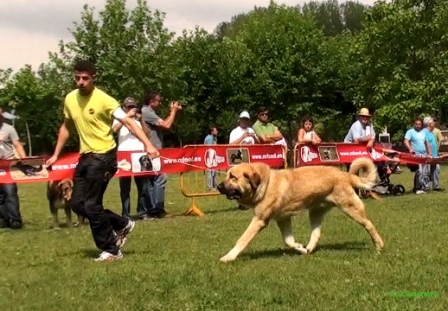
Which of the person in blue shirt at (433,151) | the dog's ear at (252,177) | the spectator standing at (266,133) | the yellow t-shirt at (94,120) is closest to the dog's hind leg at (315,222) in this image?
the dog's ear at (252,177)

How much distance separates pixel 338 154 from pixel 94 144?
29.2 ft

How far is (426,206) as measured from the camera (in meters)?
12.4

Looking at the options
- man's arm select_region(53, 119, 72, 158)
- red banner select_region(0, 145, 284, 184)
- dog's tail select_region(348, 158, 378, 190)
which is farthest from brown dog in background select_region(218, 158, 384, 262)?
red banner select_region(0, 145, 284, 184)

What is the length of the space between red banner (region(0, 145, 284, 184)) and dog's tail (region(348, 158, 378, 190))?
3.48 m

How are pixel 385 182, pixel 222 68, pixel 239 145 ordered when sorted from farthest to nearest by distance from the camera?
pixel 222 68 < pixel 385 182 < pixel 239 145

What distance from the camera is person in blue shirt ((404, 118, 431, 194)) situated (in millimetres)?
16547

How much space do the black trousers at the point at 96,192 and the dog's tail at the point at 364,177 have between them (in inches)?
108

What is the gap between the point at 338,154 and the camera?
15039mm

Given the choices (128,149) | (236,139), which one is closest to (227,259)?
(128,149)

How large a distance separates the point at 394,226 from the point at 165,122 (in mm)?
4275

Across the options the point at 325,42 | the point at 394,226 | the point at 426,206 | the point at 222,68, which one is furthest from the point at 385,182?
the point at 325,42

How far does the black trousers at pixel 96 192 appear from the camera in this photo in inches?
278

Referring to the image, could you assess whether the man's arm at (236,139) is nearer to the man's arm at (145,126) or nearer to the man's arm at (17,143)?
the man's arm at (145,126)

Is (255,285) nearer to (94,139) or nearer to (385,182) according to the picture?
(94,139)
